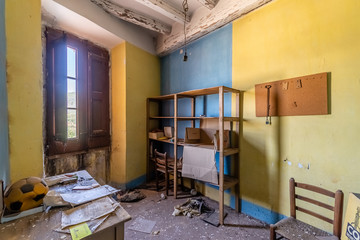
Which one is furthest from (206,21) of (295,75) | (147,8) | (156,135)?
(156,135)

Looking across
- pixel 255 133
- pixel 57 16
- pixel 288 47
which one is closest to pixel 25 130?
pixel 57 16

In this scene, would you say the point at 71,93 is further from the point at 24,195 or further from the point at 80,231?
the point at 80,231

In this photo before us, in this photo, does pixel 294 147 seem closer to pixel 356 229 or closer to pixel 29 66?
pixel 356 229

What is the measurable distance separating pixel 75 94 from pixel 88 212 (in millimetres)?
2042

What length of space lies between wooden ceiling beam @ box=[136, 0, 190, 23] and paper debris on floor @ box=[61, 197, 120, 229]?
2380 mm

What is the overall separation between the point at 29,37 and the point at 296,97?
2.76 metres

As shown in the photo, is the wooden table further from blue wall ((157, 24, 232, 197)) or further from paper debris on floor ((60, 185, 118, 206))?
blue wall ((157, 24, 232, 197))

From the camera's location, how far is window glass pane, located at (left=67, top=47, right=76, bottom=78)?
7.80 feet

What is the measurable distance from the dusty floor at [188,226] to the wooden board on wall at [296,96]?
137 centimetres

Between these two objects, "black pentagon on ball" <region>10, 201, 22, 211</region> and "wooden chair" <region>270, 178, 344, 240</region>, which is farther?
"wooden chair" <region>270, 178, 344, 240</region>

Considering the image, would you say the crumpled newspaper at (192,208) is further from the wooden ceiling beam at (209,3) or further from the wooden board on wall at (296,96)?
the wooden ceiling beam at (209,3)

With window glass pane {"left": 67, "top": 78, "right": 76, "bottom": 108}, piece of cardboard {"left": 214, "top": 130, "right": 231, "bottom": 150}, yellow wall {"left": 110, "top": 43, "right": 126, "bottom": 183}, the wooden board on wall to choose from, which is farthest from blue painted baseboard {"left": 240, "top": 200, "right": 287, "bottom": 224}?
window glass pane {"left": 67, "top": 78, "right": 76, "bottom": 108}

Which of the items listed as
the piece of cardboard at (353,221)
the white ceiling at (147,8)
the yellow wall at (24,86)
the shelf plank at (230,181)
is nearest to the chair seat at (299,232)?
the piece of cardboard at (353,221)

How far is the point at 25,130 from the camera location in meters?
1.45
